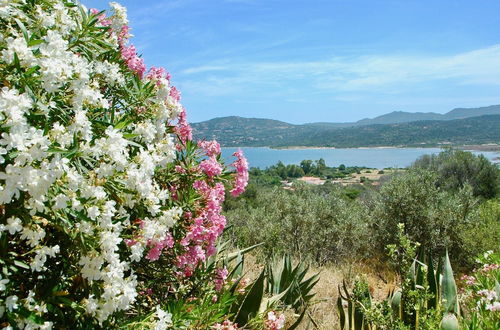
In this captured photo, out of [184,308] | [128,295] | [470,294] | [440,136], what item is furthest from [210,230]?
[440,136]

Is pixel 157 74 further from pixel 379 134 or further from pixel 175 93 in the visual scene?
pixel 379 134

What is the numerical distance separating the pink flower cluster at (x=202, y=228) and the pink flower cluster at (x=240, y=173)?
26 centimetres

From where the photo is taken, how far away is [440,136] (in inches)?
5463

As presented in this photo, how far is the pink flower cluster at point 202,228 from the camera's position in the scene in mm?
3232

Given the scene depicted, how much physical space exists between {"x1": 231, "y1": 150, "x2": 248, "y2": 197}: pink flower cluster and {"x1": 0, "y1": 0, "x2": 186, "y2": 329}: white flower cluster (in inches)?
49.4

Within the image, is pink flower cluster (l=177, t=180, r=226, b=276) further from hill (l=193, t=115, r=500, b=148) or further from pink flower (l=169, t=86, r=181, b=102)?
hill (l=193, t=115, r=500, b=148)

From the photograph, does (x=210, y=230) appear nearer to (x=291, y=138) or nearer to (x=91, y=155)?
(x=91, y=155)

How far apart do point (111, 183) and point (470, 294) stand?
4.22 metres

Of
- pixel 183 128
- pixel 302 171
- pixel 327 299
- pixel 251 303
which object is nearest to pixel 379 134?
pixel 302 171

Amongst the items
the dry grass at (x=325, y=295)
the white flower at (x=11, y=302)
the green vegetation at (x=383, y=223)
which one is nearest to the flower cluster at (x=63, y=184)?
the white flower at (x=11, y=302)

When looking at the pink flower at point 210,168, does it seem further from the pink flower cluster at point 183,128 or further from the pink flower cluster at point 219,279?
the pink flower cluster at point 219,279

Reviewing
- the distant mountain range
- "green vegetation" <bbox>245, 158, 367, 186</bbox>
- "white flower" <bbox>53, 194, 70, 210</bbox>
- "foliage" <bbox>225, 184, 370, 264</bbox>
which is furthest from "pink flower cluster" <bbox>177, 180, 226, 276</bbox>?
the distant mountain range

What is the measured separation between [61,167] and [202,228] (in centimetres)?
166

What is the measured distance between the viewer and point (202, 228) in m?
3.28
